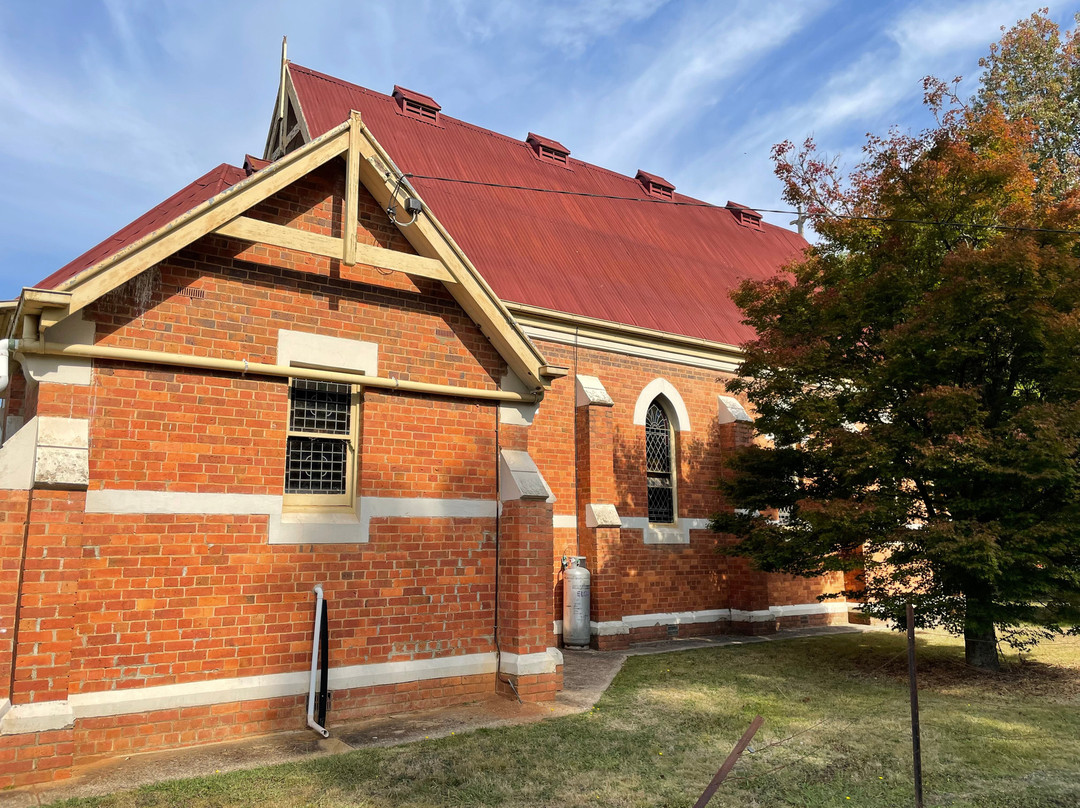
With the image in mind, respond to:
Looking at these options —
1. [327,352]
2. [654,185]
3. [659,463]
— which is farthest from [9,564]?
[654,185]

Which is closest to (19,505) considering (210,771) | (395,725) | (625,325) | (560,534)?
(210,771)

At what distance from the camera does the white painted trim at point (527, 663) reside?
8.72 m

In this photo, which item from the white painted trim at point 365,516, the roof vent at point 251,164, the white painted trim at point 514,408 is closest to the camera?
the white painted trim at point 365,516

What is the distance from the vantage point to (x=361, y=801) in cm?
564

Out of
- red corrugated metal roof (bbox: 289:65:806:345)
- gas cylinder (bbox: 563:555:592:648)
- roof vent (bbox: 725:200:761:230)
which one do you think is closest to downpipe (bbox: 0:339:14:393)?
red corrugated metal roof (bbox: 289:65:806:345)

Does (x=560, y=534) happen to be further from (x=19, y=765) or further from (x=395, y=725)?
(x=19, y=765)

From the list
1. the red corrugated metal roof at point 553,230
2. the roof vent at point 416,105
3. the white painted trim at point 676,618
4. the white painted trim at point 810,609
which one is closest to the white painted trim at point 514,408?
the red corrugated metal roof at point 553,230

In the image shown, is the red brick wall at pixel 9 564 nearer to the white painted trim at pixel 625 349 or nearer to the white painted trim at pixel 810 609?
the white painted trim at pixel 625 349

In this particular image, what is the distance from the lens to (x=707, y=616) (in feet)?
52.8

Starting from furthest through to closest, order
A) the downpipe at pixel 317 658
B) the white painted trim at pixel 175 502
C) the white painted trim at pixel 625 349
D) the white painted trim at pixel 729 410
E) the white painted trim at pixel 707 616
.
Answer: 1. the white painted trim at pixel 729 410
2. the white painted trim at pixel 625 349
3. the white painted trim at pixel 707 616
4. the downpipe at pixel 317 658
5. the white painted trim at pixel 175 502

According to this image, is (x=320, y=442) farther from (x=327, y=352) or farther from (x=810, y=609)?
(x=810, y=609)

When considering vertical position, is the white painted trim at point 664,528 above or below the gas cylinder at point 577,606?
above

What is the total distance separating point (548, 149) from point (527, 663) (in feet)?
51.9

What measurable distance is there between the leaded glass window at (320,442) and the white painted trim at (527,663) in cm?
270
